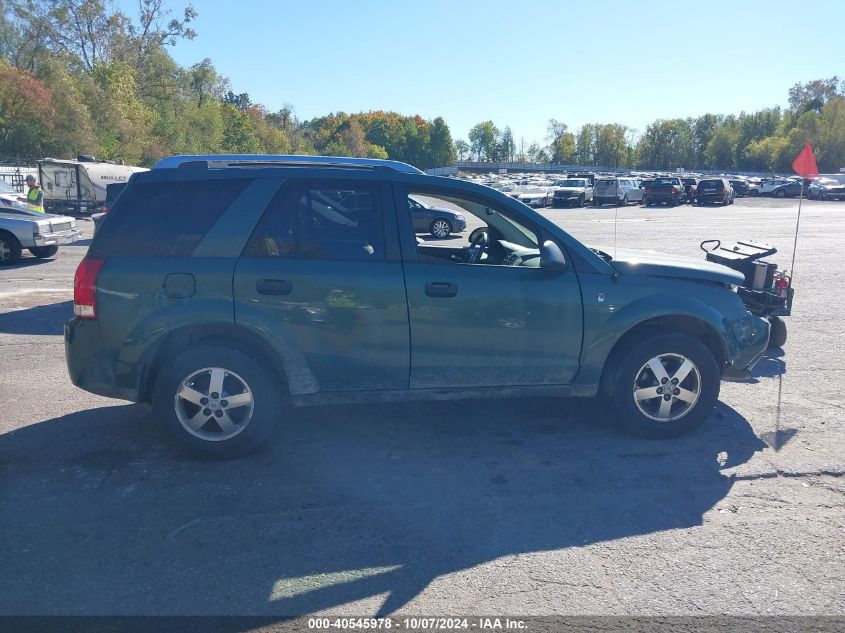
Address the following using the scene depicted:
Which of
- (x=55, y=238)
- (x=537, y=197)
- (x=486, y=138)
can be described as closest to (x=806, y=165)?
(x=55, y=238)

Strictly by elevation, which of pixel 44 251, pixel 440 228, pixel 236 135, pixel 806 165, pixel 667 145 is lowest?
pixel 44 251

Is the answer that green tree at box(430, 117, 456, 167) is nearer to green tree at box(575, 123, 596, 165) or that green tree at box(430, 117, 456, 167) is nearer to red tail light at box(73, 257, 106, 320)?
green tree at box(575, 123, 596, 165)

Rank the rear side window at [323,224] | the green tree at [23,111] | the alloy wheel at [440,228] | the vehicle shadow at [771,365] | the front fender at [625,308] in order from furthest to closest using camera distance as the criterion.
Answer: the green tree at [23,111], the alloy wheel at [440,228], the vehicle shadow at [771,365], the front fender at [625,308], the rear side window at [323,224]

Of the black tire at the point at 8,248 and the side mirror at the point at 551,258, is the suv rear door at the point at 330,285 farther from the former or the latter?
the black tire at the point at 8,248

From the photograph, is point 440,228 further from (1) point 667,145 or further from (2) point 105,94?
(1) point 667,145

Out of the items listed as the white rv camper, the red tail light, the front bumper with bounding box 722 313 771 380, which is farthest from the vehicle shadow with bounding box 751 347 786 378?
the white rv camper

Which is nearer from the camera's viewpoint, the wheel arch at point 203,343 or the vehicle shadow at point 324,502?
the vehicle shadow at point 324,502

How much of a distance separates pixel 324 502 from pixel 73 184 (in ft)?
101

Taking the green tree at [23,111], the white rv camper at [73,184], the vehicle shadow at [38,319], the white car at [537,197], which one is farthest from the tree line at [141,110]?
the vehicle shadow at [38,319]

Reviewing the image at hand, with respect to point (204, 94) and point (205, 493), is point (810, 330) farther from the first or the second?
point (204, 94)

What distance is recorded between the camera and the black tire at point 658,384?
17.2ft

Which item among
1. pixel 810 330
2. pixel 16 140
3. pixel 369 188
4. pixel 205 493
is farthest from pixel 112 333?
pixel 16 140

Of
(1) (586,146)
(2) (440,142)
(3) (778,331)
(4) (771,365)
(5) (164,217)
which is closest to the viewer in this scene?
(5) (164,217)

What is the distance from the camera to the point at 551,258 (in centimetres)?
498
